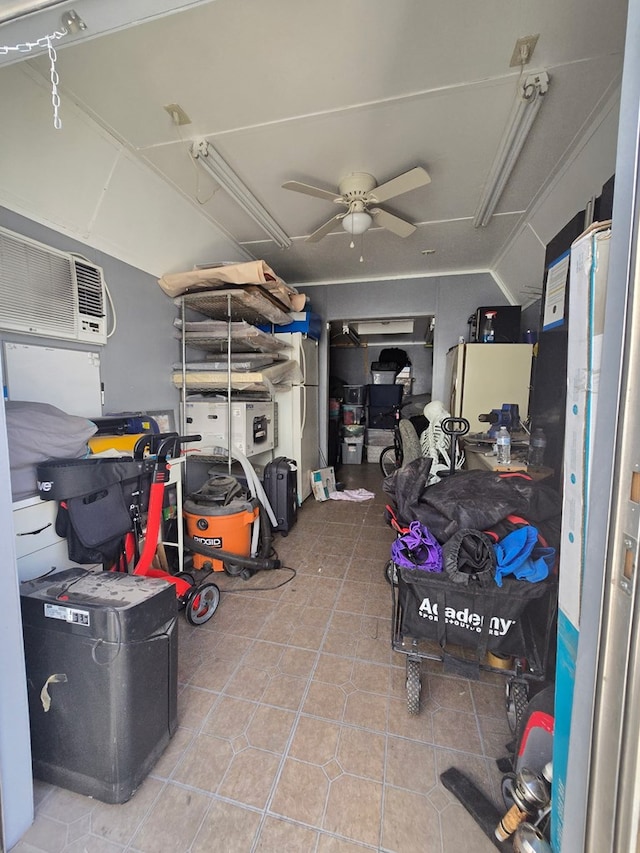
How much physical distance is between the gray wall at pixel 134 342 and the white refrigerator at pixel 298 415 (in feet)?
3.91

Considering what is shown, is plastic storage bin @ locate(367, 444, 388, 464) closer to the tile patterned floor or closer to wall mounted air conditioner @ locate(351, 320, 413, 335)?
wall mounted air conditioner @ locate(351, 320, 413, 335)

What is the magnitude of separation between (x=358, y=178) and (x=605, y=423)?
7.88 ft

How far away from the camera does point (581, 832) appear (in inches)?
24.7

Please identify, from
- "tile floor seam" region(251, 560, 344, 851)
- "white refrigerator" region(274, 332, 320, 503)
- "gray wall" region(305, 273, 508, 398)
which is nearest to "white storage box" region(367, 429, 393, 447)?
"gray wall" region(305, 273, 508, 398)

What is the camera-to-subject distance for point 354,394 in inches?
258

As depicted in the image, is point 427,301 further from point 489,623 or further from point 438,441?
point 489,623

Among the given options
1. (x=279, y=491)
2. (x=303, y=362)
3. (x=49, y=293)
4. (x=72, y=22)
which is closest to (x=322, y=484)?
(x=279, y=491)

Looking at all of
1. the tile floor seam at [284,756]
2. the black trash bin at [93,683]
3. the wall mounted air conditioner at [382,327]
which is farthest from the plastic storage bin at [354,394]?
the black trash bin at [93,683]

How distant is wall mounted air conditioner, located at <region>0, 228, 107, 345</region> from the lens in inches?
64.1

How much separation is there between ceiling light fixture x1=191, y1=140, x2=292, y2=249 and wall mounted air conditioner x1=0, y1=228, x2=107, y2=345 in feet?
3.26

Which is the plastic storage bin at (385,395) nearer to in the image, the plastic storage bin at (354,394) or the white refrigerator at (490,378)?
the plastic storage bin at (354,394)

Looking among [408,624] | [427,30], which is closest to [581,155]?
[427,30]

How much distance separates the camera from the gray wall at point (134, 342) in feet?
7.12

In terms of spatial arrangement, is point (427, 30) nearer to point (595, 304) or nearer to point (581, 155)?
point (581, 155)
